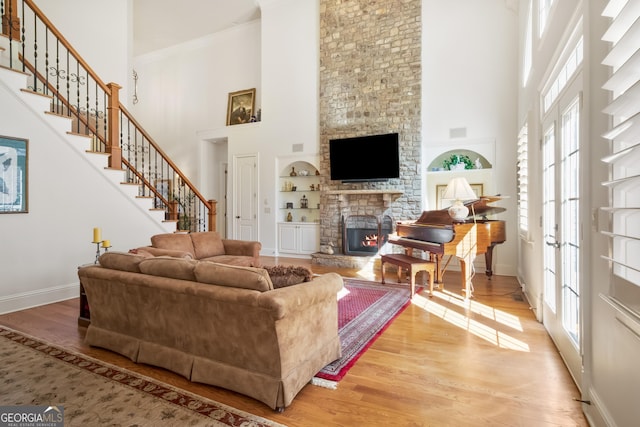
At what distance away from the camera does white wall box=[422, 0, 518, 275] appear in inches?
A: 231

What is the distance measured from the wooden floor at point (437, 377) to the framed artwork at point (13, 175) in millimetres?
1266

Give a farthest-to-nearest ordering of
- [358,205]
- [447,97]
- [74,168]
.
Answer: [358,205], [447,97], [74,168]

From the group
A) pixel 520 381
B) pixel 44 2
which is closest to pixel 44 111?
pixel 44 2

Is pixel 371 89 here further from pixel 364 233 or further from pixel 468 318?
pixel 468 318

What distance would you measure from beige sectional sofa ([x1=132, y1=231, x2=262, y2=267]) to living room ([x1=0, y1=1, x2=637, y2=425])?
97 centimetres

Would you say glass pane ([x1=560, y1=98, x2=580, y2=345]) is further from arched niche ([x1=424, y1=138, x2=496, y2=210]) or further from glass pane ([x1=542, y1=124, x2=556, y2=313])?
arched niche ([x1=424, y1=138, x2=496, y2=210])

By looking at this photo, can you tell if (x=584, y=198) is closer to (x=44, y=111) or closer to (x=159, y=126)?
(x=44, y=111)

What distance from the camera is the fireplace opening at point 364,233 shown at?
6.82 m

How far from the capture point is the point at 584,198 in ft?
6.43

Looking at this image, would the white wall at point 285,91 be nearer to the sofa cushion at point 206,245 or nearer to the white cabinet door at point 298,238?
the white cabinet door at point 298,238

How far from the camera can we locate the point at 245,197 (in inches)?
337

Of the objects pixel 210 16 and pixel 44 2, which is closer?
pixel 44 2

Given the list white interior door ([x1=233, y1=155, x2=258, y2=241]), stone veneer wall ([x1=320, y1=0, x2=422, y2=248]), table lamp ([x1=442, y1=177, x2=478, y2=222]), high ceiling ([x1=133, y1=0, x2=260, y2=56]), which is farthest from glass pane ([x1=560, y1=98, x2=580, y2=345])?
high ceiling ([x1=133, y1=0, x2=260, y2=56])

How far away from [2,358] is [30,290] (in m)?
1.77
